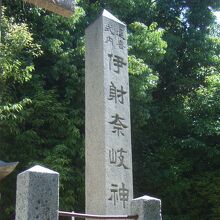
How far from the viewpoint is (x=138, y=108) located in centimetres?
944

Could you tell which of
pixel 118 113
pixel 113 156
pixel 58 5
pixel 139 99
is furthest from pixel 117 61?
pixel 139 99

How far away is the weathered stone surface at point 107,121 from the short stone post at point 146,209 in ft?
6.28

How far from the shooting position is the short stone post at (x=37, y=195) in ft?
8.45

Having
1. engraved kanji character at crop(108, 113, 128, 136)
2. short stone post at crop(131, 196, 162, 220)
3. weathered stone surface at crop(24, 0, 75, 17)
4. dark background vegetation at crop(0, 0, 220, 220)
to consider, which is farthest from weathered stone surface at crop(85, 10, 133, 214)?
dark background vegetation at crop(0, 0, 220, 220)

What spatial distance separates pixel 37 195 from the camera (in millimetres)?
2598

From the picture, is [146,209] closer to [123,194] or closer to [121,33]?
[123,194]

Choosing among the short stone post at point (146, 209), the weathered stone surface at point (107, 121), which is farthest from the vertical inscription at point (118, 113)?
the short stone post at point (146, 209)

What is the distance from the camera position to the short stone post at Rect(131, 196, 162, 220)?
303cm

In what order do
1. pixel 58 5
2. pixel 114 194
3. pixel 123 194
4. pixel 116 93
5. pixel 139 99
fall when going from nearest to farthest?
pixel 58 5 → pixel 114 194 → pixel 123 194 → pixel 116 93 → pixel 139 99

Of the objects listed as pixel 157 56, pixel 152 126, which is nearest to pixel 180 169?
pixel 152 126

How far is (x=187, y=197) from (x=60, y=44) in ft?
15.2

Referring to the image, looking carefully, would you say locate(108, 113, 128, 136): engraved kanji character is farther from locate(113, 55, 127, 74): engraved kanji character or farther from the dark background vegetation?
the dark background vegetation

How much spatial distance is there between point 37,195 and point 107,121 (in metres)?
2.75

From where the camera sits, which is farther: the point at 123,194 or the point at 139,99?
the point at 139,99
